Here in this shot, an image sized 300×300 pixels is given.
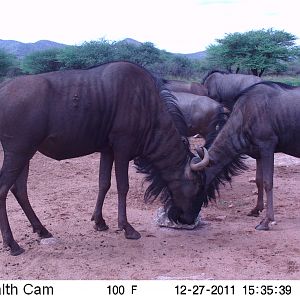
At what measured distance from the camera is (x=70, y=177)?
1016 centimetres

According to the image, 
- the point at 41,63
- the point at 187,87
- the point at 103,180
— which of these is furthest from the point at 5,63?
the point at 103,180

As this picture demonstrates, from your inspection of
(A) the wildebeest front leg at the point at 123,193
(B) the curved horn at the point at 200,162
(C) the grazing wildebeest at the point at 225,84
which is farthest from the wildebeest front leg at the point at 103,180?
(C) the grazing wildebeest at the point at 225,84

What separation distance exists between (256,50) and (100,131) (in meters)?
28.6

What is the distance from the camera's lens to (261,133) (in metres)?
7.26

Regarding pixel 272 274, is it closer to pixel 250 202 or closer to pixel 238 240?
pixel 238 240

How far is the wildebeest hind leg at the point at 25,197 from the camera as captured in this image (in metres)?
6.35

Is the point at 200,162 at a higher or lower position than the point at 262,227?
higher

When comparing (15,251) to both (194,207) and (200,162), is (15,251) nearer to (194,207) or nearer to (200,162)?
(194,207)

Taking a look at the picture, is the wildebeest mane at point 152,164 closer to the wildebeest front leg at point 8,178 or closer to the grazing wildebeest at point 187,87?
the wildebeest front leg at point 8,178

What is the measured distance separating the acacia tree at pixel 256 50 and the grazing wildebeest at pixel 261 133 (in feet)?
80.9

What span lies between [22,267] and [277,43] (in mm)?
31144

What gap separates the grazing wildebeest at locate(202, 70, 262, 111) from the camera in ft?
52.8

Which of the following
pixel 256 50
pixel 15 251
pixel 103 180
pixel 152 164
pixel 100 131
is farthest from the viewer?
→ pixel 256 50

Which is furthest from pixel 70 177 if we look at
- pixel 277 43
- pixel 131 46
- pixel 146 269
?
pixel 131 46
